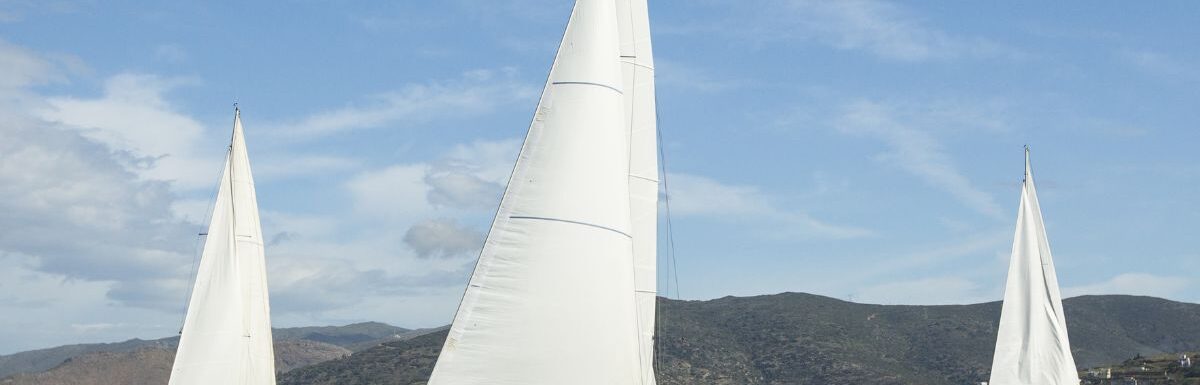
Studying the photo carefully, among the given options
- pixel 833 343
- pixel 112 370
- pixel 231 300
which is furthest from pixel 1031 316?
pixel 112 370

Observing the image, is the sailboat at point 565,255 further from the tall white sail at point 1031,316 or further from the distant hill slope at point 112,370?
the distant hill slope at point 112,370

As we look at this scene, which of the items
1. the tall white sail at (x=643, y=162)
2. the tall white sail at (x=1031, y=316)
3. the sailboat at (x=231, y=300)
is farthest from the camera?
the tall white sail at (x=1031, y=316)

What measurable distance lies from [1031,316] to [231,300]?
29918 millimetres

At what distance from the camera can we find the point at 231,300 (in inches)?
1731

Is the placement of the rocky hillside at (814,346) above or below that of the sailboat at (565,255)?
above

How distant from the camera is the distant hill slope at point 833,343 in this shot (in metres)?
130

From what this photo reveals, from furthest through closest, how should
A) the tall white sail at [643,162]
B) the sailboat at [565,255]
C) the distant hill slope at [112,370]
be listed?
the distant hill slope at [112,370] < the tall white sail at [643,162] < the sailboat at [565,255]

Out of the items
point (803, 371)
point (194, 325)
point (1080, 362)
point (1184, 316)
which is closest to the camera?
point (194, 325)

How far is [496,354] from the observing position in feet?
73.7

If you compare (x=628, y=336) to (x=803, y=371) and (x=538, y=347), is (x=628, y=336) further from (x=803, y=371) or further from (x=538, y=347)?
(x=803, y=371)

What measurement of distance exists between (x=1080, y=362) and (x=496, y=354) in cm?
13257

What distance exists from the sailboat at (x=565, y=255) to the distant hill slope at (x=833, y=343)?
3688 inches

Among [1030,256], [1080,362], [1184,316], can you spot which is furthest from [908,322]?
[1030,256]

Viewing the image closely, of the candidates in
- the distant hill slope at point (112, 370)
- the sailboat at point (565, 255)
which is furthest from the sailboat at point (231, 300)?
the distant hill slope at point (112, 370)
